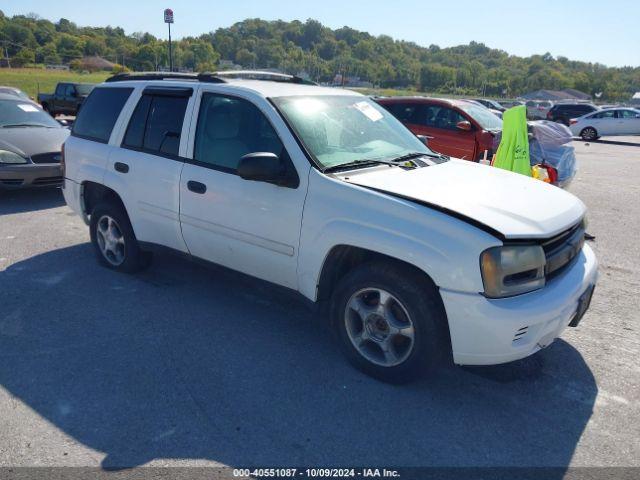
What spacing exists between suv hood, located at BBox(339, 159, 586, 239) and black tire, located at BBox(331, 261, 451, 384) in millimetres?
464

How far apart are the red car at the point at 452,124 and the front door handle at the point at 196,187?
6.42m

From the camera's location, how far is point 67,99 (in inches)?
870

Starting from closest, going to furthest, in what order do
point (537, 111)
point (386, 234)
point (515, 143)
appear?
1. point (386, 234)
2. point (515, 143)
3. point (537, 111)

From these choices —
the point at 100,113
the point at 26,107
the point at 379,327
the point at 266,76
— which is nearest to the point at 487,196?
the point at 379,327

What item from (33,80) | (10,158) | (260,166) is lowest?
(33,80)

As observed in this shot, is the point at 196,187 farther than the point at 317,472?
Yes

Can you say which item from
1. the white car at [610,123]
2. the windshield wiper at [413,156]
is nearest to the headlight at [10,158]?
the windshield wiper at [413,156]

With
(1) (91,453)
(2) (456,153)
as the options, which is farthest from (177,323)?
(2) (456,153)

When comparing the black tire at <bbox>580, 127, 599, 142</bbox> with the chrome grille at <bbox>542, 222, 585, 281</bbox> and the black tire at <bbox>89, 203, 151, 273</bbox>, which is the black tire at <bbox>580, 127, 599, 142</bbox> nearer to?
the chrome grille at <bbox>542, 222, 585, 281</bbox>

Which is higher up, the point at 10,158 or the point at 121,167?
the point at 121,167

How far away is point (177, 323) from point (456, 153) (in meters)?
7.09

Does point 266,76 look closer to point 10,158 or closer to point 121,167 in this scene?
point 121,167

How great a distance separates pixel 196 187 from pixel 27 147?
17.8 feet

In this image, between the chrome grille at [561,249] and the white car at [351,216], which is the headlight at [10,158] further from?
the chrome grille at [561,249]
